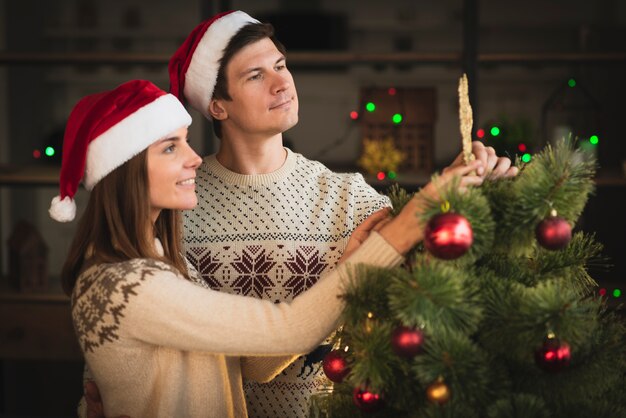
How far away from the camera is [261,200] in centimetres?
184

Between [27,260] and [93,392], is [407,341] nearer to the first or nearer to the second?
[93,392]

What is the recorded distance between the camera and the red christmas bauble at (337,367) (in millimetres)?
1237

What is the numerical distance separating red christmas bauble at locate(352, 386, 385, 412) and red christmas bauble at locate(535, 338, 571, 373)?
0.21 meters

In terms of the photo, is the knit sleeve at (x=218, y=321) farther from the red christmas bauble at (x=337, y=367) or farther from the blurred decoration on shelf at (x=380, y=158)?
the blurred decoration on shelf at (x=380, y=158)

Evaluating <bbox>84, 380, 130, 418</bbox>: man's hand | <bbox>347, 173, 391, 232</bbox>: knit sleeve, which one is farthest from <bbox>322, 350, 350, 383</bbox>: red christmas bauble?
<bbox>347, 173, 391, 232</bbox>: knit sleeve

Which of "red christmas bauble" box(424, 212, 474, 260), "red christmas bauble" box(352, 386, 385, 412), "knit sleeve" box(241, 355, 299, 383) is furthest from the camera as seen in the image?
"knit sleeve" box(241, 355, 299, 383)

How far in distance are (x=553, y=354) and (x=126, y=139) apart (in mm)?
761

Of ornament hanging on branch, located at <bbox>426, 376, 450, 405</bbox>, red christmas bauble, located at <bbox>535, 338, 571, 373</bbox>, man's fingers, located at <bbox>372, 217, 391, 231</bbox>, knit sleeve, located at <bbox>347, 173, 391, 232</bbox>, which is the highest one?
man's fingers, located at <bbox>372, 217, 391, 231</bbox>

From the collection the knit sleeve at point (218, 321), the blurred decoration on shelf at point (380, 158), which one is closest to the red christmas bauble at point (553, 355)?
the knit sleeve at point (218, 321)

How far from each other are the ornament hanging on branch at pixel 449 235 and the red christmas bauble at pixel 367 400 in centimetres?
21

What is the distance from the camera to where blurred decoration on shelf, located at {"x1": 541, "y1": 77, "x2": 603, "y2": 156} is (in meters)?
3.40

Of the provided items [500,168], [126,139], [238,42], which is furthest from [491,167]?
[238,42]

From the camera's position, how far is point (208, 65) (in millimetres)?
1843

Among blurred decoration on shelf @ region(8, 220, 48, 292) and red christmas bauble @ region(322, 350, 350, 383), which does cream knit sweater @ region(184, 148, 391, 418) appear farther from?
blurred decoration on shelf @ region(8, 220, 48, 292)
